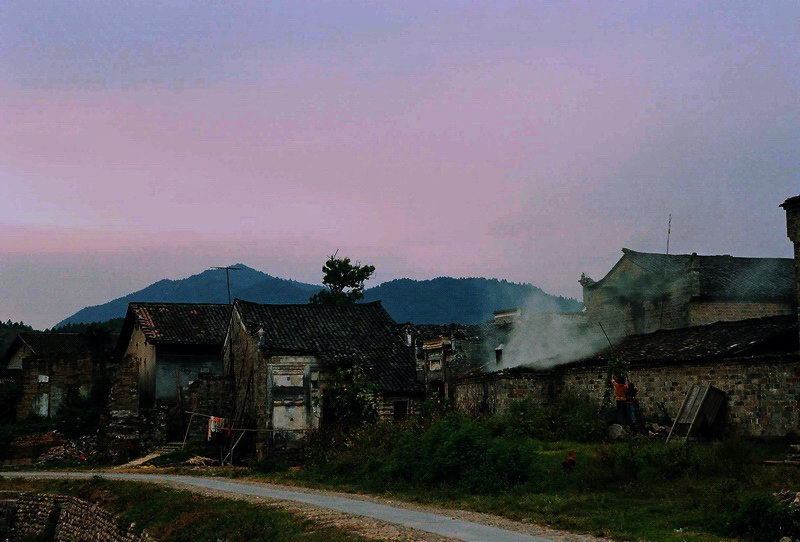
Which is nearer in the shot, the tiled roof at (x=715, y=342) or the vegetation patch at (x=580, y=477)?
the vegetation patch at (x=580, y=477)

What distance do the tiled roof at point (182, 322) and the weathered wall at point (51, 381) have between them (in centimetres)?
881

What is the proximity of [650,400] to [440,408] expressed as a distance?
914 centimetres

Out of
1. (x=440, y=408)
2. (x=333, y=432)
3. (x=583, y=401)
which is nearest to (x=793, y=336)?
Answer: (x=583, y=401)

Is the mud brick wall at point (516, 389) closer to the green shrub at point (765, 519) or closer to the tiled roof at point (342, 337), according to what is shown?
the tiled roof at point (342, 337)

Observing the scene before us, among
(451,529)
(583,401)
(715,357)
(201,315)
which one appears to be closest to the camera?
(451,529)

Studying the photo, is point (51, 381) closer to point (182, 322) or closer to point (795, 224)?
point (182, 322)

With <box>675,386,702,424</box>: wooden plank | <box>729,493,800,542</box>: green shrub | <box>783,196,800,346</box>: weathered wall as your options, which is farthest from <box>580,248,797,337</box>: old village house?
<box>729,493,800,542</box>: green shrub

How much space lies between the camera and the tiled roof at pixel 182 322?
1788 inches

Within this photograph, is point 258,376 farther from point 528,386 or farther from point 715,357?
point 715,357

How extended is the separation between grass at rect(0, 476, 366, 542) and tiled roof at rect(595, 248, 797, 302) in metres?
25.4

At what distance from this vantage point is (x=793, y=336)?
25.3 metres

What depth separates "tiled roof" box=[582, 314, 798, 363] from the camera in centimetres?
2533

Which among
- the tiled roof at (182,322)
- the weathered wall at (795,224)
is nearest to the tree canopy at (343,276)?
the tiled roof at (182,322)

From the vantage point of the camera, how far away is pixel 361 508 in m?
18.9
